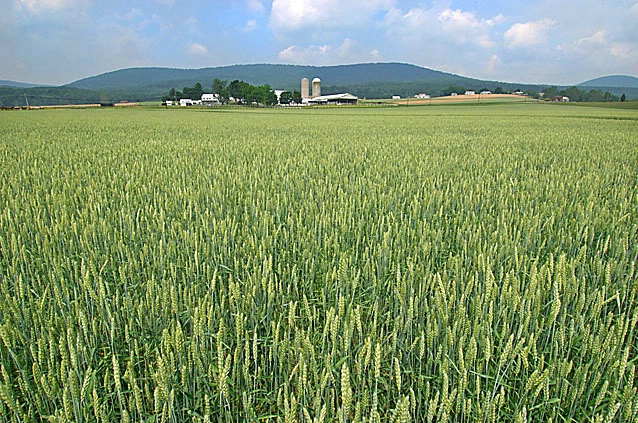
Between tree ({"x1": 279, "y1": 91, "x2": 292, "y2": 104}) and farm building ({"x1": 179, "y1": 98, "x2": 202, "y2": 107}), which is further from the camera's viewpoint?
farm building ({"x1": 179, "y1": 98, "x2": 202, "y2": 107})

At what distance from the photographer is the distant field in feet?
4.38

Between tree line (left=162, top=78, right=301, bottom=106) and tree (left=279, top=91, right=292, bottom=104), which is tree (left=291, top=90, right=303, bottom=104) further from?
tree (left=279, top=91, right=292, bottom=104)

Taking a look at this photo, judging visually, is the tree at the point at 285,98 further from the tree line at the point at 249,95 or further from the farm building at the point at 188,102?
the farm building at the point at 188,102

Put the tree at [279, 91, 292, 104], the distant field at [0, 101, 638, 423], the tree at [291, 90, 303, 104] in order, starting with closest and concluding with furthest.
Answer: the distant field at [0, 101, 638, 423] < the tree at [291, 90, 303, 104] < the tree at [279, 91, 292, 104]

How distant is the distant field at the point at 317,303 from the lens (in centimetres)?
133

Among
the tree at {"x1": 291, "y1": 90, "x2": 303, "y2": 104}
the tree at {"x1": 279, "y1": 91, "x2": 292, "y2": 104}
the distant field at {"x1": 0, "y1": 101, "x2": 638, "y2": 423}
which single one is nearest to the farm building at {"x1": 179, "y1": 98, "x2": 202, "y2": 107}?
the tree at {"x1": 279, "y1": 91, "x2": 292, "y2": 104}

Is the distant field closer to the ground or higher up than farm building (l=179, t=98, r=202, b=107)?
closer to the ground

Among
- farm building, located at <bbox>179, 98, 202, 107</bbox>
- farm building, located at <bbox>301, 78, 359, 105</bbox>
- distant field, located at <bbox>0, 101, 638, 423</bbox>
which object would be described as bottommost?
distant field, located at <bbox>0, 101, 638, 423</bbox>

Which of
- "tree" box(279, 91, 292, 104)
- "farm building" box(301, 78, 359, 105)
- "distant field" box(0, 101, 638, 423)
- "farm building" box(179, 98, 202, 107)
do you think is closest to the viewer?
"distant field" box(0, 101, 638, 423)

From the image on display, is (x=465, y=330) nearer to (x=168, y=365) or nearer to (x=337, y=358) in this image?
(x=337, y=358)

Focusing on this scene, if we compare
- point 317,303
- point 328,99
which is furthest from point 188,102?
point 317,303

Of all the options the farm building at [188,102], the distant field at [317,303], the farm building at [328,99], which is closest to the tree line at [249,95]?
the farm building at [188,102]

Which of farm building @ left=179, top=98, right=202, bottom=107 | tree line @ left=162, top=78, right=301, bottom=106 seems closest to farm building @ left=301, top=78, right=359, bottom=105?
tree line @ left=162, top=78, right=301, bottom=106

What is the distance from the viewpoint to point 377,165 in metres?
5.75
